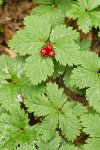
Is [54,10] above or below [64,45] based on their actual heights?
above

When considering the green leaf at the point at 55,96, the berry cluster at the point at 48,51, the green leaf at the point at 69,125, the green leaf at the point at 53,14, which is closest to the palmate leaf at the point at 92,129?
the green leaf at the point at 69,125

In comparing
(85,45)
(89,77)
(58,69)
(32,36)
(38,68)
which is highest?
(32,36)

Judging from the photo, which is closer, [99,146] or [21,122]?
[99,146]

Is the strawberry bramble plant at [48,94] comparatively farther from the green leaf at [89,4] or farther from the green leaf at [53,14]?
the green leaf at [53,14]

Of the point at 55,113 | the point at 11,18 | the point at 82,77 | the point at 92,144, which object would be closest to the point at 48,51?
the point at 82,77

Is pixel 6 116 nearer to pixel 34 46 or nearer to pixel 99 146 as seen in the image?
pixel 34 46

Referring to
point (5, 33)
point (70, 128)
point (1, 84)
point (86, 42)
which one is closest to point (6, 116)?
point (1, 84)

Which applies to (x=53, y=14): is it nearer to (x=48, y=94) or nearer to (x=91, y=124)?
(x=48, y=94)
